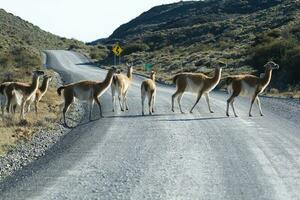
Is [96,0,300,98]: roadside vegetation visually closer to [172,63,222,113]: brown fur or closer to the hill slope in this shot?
[172,63,222,113]: brown fur

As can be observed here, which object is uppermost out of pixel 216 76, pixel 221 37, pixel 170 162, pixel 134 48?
pixel 221 37

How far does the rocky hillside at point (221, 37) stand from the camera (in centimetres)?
4827

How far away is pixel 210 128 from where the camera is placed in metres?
16.5

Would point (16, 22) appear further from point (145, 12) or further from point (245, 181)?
point (245, 181)

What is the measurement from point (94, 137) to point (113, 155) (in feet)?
9.22

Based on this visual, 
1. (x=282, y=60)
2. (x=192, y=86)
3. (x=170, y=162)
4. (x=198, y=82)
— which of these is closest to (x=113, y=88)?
(x=192, y=86)

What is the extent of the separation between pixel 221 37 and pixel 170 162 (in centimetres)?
6756

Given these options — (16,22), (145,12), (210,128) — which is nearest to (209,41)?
(210,128)

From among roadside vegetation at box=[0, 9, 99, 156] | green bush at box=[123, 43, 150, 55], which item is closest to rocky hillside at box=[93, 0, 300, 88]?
green bush at box=[123, 43, 150, 55]

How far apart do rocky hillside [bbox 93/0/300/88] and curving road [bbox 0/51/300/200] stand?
1750 cm

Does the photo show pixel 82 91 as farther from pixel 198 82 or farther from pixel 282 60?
pixel 282 60

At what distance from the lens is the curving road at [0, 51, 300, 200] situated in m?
9.46

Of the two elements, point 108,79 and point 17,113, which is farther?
point 17,113

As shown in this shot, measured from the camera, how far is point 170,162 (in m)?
11.7
